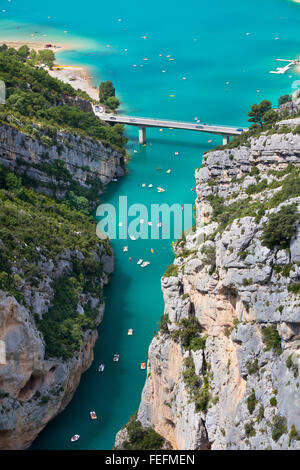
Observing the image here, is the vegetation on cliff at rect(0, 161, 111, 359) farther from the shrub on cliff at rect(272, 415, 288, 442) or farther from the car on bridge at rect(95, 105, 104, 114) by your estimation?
the car on bridge at rect(95, 105, 104, 114)

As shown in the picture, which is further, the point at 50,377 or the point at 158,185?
the point at 158,185

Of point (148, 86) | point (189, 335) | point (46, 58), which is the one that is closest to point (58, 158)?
point (189, 335)

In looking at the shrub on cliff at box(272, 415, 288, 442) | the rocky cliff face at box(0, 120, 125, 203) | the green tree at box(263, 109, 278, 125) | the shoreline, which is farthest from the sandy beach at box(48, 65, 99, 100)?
the shrub on cliff at box(272, 415, 288, 442)

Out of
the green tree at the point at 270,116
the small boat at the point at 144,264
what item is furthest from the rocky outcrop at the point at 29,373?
the green tree at the point at 270,116
